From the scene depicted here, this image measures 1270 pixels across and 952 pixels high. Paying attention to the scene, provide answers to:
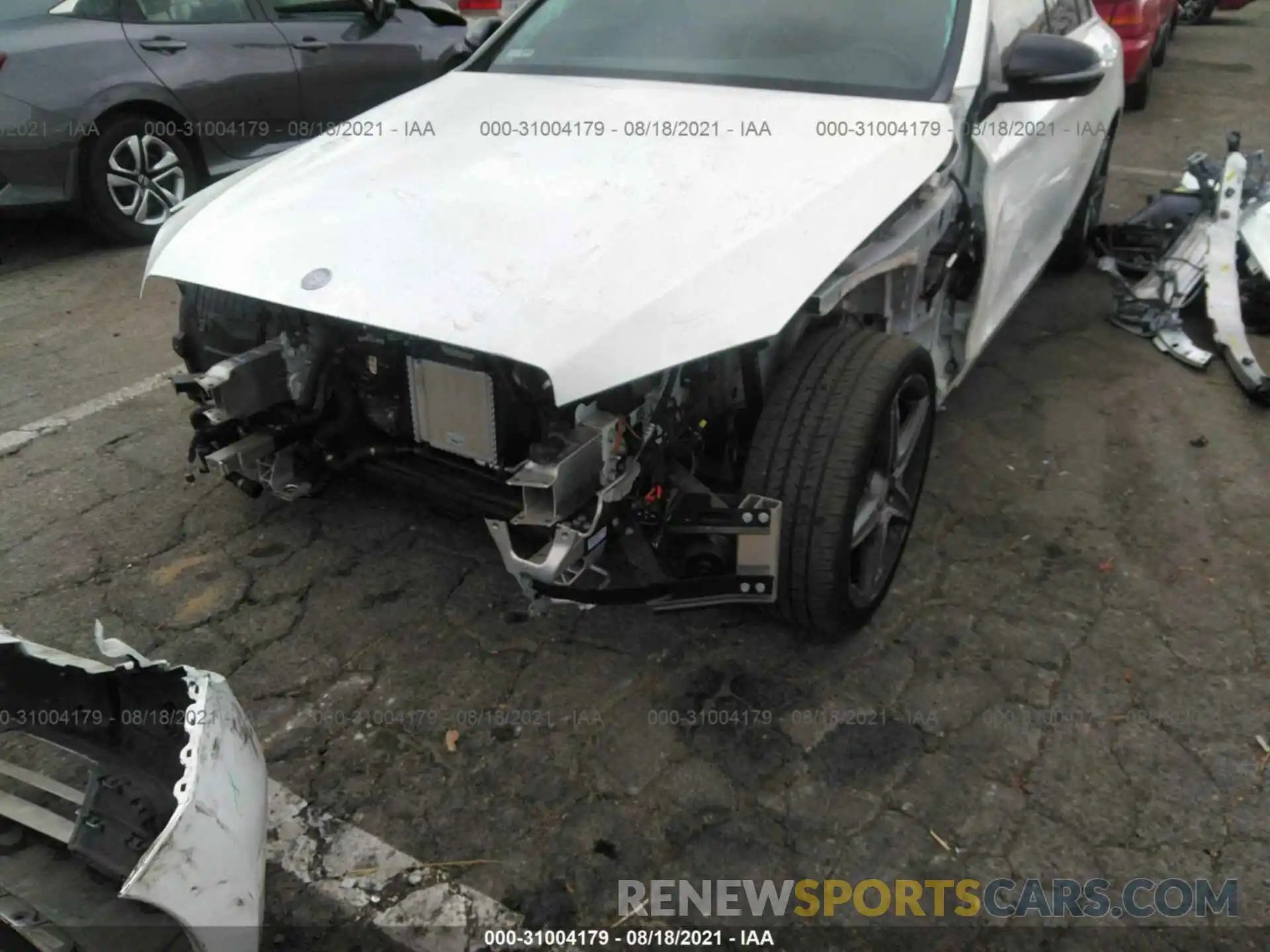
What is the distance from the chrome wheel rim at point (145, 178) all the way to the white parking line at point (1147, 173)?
6088 millimetres

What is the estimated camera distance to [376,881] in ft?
6.76

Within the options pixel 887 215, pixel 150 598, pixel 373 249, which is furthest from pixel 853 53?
pixel 150 598

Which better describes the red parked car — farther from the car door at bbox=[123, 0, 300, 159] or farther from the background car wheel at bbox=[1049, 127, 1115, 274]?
the car door at bbox=[123, 0, 300, 159]

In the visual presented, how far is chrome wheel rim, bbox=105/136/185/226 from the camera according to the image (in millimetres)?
5422

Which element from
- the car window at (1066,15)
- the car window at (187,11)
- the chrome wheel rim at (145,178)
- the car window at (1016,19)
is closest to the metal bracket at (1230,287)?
the car window at (1066,15)

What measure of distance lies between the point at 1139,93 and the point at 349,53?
650 cm

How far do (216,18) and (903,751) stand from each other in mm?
5735

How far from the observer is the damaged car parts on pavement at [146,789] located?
5.05ft

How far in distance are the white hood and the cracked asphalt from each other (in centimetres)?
95

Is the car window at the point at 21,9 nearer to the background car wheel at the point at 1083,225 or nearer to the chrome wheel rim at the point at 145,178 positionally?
the chrome wheel rim at the point at 145,178

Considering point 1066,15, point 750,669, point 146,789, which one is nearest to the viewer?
point 146,789

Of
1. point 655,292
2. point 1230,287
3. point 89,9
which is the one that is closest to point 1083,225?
point 1230,287

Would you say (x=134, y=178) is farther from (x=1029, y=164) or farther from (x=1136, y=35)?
(x=1136, y=35)

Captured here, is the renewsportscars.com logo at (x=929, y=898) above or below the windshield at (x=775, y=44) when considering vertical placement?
below
